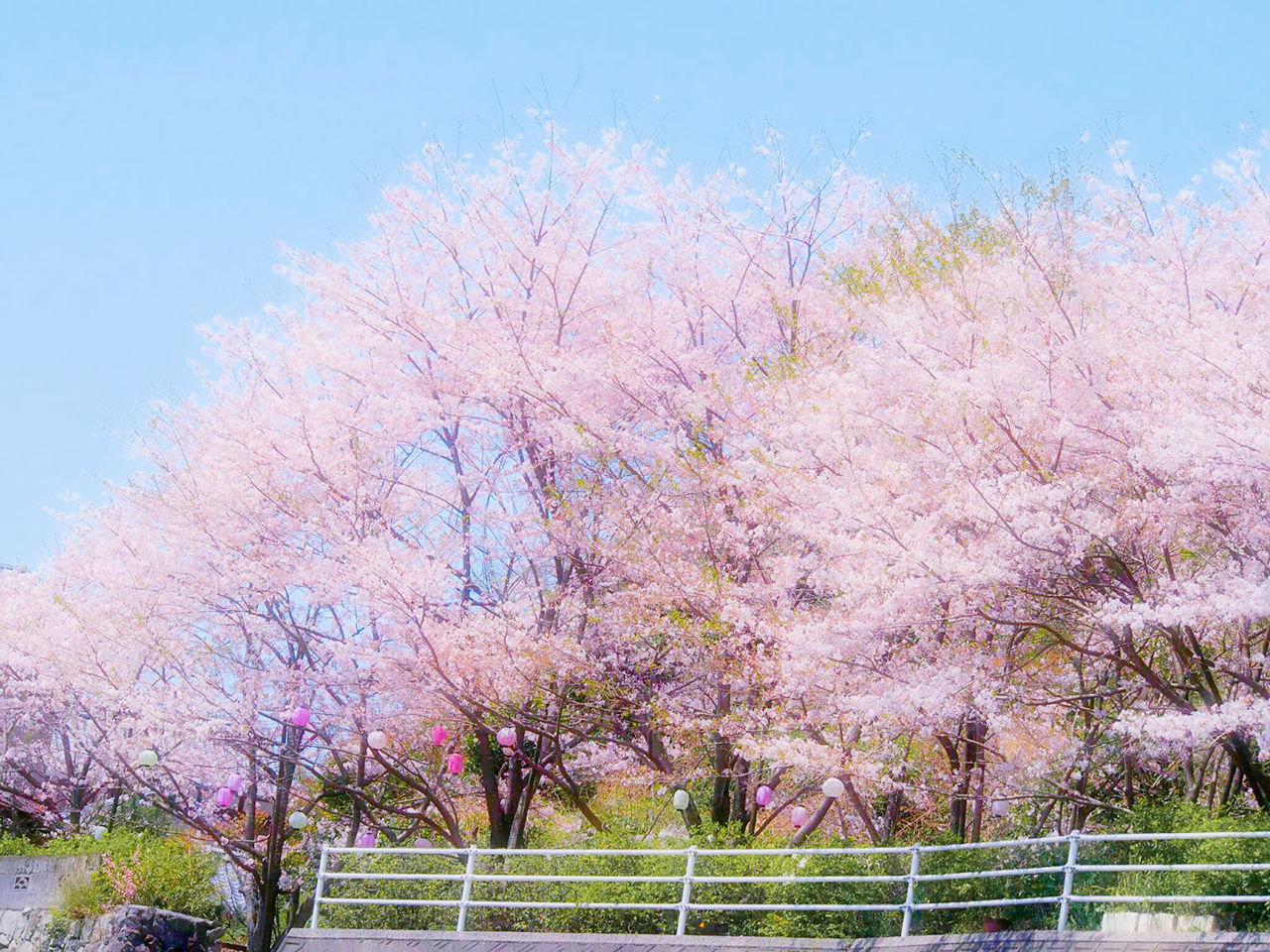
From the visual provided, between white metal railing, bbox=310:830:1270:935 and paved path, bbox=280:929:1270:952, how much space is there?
0.71ft

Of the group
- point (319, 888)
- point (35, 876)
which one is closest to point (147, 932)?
point (35, 876)

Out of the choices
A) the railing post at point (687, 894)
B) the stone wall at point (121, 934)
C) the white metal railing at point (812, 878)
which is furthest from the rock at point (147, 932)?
the railing post at point (687, 894)

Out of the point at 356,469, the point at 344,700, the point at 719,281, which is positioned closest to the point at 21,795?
the point at 344,700

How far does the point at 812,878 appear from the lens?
11836 mm

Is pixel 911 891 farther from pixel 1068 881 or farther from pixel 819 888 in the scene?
pixel 1068 881

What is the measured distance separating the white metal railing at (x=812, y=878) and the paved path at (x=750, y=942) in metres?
0.22

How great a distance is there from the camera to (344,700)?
57.0 ft

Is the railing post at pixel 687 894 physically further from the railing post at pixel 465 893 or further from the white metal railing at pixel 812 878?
the railing post at pixel 465 893

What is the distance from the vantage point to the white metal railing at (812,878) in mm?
9750

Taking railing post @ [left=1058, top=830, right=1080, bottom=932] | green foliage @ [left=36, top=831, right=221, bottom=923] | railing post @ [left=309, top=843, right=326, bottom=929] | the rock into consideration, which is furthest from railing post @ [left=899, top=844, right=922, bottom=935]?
green foliage @ [left=36, top=831, right=221, bottom=923]

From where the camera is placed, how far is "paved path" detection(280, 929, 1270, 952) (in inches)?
361

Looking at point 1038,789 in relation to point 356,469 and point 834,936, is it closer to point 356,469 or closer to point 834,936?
point 834,936

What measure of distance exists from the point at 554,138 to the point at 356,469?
5.11 meters

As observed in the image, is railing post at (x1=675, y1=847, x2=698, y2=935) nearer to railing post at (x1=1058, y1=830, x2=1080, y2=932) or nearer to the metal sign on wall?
railing post at (x1=1058, y1=830, x2=1080, y2=932)
